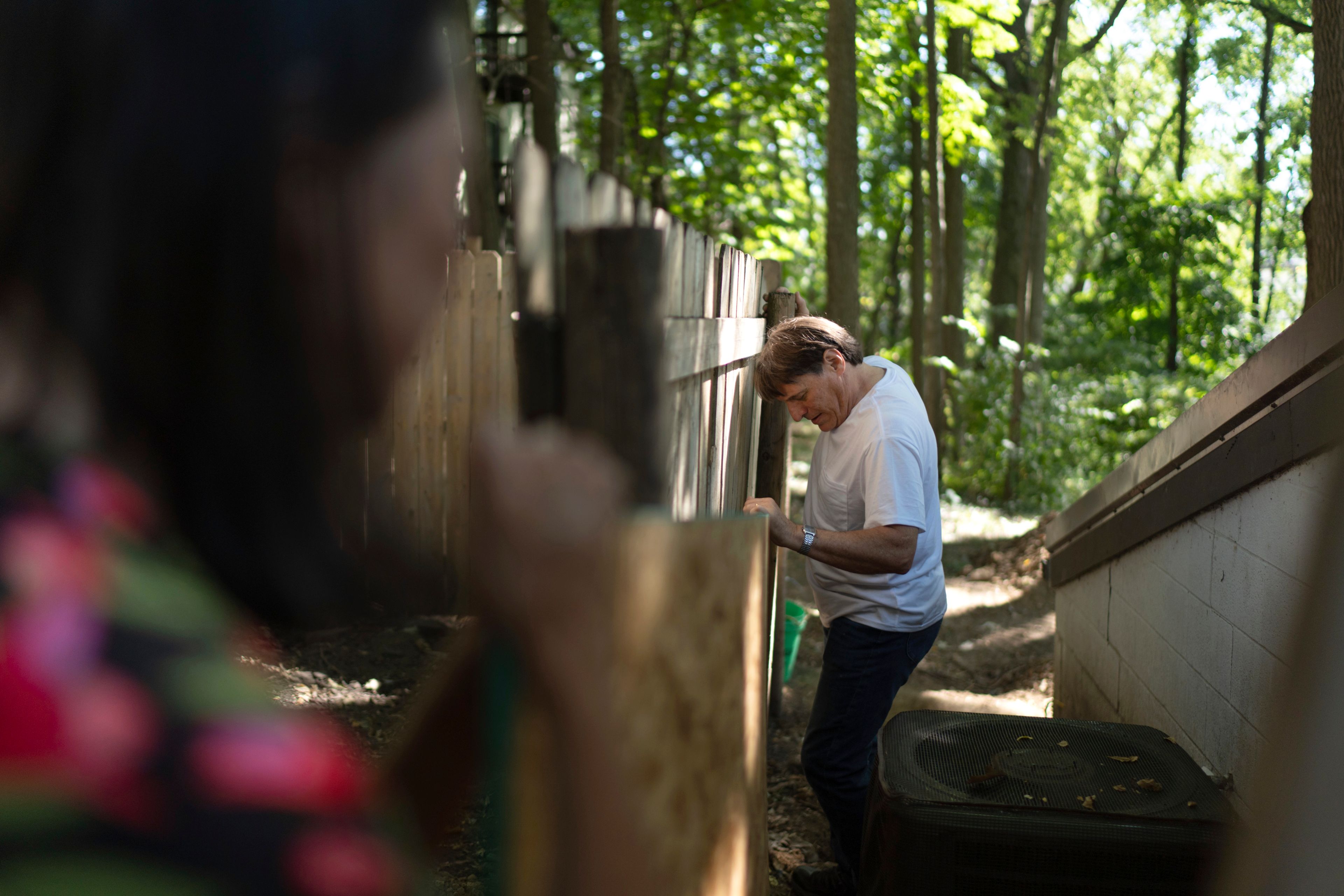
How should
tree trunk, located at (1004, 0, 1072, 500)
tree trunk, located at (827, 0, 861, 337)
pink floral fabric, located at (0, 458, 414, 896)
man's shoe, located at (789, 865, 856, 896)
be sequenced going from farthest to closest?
tree trunk, located at (1004, 0, 1072, 500) → tree trunk, located at (827, 0, 861, 337) → man's shoe, located at (789, 865, 856, 896) → pink floral fabric, located at (0, 458, 414, 896)

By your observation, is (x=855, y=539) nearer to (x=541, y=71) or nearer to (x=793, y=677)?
(x=793, y=677)

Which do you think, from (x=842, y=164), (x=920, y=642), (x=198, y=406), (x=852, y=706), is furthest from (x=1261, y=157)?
(x=198, y=406)

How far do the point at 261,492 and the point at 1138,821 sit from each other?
2556 mm

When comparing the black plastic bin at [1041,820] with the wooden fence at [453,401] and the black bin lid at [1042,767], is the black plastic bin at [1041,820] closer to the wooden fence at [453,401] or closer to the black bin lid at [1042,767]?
the black bin lid at [1042,767]

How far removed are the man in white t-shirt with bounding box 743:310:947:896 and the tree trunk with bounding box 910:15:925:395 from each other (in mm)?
8403

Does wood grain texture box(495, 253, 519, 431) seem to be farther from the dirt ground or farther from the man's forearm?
the man's forearm

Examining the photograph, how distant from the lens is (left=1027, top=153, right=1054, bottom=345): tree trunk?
14.0m

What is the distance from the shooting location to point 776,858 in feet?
13.5

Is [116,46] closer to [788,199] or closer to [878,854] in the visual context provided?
[878,854]

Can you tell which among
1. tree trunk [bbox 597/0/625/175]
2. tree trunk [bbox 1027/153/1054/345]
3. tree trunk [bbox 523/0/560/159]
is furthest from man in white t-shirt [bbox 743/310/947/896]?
tree trunk [bbox 1027/153/1054/345]

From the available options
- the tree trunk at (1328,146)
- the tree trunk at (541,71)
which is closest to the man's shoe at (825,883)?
the tree trunk at (1328,146)

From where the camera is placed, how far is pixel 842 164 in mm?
7457

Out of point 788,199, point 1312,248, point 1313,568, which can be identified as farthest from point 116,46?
point 788,199

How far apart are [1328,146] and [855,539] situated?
4.03m
